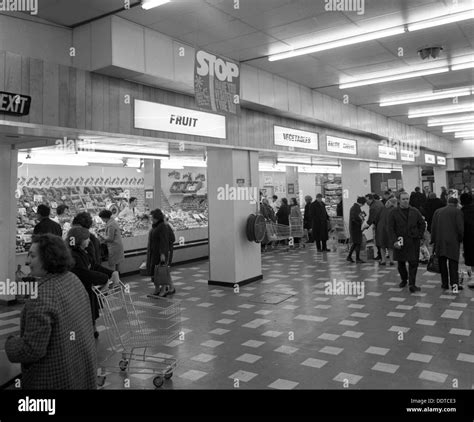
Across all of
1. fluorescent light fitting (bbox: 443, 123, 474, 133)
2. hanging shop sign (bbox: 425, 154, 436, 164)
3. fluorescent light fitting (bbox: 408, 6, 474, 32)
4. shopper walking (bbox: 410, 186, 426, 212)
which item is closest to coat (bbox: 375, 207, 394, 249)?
fluorescent light fitting (bbox: 408, 6, 474, 32)

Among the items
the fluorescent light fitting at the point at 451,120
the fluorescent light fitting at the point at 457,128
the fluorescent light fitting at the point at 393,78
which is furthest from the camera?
the fluorescent light fitting at the point at 457,128

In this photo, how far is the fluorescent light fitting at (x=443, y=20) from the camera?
568cm

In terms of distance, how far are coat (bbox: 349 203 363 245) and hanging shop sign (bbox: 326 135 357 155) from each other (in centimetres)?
199

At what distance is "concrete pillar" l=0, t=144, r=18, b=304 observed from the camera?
712 cm

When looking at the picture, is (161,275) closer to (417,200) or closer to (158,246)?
(158,246)

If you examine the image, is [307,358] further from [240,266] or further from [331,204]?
[331,204]

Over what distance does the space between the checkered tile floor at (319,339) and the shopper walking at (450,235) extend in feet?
1.61

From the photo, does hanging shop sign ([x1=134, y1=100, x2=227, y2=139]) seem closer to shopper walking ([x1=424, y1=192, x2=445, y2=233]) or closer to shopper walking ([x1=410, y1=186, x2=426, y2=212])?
shopper walking ([x1=424, y1=192, x2=445, y2=233])

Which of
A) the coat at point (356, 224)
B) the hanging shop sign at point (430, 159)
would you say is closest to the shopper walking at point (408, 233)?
the coat at point (356, 224)

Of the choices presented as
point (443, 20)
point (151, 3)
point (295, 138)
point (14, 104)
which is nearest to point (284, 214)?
point (295, 138)

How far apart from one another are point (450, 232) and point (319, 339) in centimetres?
337

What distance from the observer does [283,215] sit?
13602mm

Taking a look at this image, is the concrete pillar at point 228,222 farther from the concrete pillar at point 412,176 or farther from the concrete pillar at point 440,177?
the concrete pillar at point 440,177

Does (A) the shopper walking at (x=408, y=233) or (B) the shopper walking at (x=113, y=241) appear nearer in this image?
(A) the shopper walking at (x=408, y=233)
